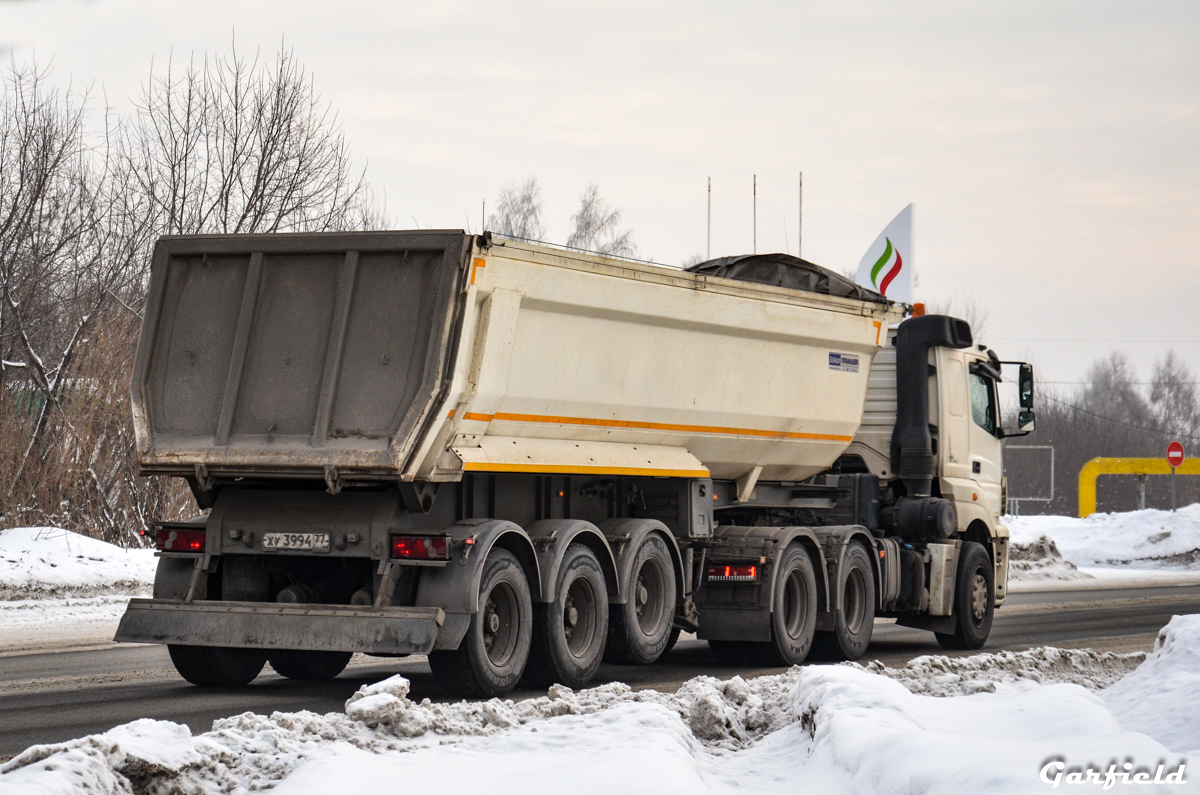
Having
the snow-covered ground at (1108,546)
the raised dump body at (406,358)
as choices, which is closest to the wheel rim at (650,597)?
the raised dump body at (406,358)

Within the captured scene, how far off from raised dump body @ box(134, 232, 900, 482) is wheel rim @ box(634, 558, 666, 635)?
75 cm

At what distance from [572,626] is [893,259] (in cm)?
1720

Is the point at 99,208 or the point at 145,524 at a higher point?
the point at 99,208

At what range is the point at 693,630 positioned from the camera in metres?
11.5

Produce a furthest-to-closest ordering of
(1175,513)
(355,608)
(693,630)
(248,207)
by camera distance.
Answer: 1. (1175,513)
2. (248,207)
3. (693,630)
4. (355,608)

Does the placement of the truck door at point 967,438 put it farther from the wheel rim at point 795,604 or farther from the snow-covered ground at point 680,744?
the snow-covered ground at point 680,744

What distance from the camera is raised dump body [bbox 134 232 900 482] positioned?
8.79 meters

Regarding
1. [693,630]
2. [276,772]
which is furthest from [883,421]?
[276,772]

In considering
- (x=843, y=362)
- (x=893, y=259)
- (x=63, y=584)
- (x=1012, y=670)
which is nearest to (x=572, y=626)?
(x=1012, y=670)

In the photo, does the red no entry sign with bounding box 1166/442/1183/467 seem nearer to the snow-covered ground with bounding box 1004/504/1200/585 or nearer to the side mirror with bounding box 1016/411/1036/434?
the snow-covered ground with bounding box 1004/504/1200/585

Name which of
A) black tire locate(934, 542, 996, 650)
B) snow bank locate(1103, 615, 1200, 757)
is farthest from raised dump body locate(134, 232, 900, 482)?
black tire locate(934, 542, 996, 650)

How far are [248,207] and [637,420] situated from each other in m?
16.6

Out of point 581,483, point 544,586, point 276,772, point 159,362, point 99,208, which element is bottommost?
point 276,772

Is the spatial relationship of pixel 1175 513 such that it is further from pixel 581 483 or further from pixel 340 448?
pixel 340 448
